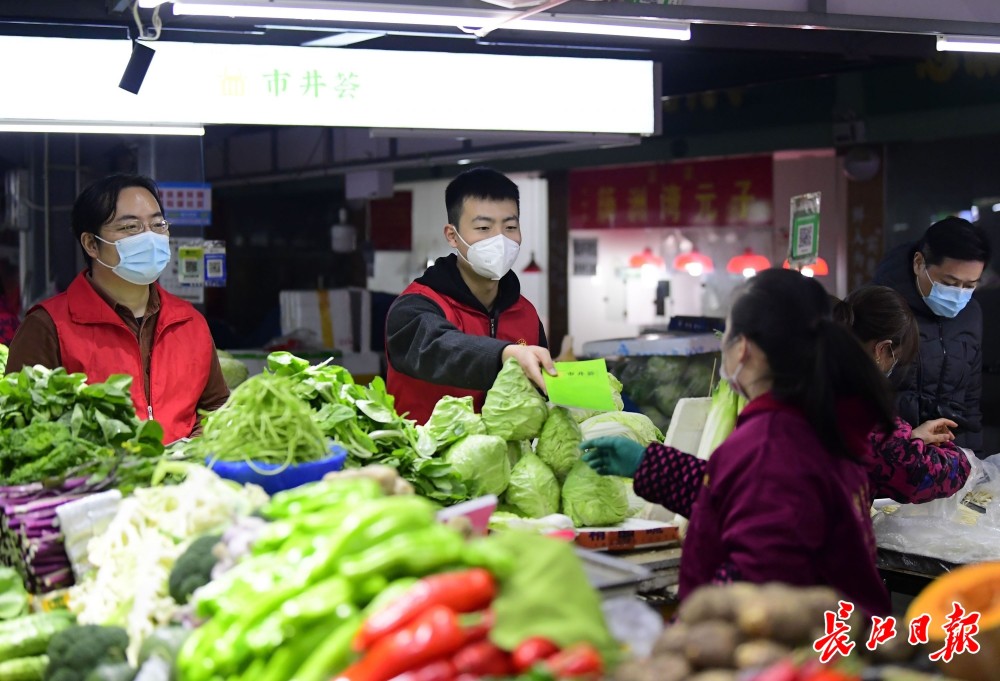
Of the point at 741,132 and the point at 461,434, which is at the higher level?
the point at 741,132

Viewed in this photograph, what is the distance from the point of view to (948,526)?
3.79 meters

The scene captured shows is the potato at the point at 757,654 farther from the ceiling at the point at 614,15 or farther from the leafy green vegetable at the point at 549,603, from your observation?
the ceiling at the point at 614,15

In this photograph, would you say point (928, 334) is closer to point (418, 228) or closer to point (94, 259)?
point (94, 259)

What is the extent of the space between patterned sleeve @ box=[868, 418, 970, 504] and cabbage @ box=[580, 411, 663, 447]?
2.44ft

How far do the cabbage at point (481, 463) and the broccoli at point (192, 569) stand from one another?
1125mm

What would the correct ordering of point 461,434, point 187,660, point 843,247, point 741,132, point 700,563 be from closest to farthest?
point 187,660
point 700,563
point 461,434
point 843,247
point 741,132

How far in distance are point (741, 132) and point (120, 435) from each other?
9.10m

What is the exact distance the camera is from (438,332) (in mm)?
3867

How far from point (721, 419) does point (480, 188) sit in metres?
1.47

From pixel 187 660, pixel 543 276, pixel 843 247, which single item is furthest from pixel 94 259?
pixel 543 276

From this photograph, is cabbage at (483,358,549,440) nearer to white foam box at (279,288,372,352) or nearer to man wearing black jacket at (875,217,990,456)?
man wearing black jacket at (875,217,990,456)

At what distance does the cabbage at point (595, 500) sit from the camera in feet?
10.9

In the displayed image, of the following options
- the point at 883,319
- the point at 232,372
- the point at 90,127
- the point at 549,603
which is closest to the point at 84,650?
the point at 549,603

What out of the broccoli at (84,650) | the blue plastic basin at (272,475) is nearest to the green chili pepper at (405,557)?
the broccoli at (84,650)
